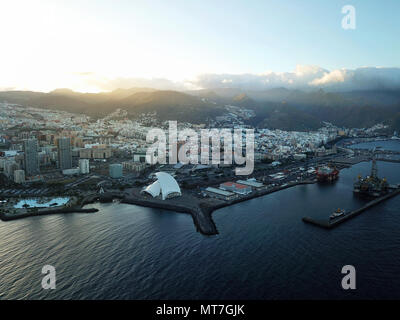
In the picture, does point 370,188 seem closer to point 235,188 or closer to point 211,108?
point 235,188

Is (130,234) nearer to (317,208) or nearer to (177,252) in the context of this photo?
(177,252)

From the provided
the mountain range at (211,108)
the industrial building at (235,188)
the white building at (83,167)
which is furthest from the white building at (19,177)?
the mountain range at (211,108)

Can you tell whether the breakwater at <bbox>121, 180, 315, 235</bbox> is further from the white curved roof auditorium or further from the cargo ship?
the cargo ship

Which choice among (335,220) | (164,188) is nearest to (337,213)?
(335,220)

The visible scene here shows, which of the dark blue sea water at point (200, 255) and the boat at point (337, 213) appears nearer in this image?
the dark blue sea water at point (200, 255)

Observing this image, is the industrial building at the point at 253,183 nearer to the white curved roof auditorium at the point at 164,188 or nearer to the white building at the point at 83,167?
the white curved roof auditorium at the point at 164,188

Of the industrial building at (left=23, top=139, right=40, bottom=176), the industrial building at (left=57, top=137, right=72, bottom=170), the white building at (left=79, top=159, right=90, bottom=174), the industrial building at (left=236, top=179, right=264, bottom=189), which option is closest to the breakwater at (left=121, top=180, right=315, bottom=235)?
the industrial building at (left=236, top=179, right=264, bottom=189)
